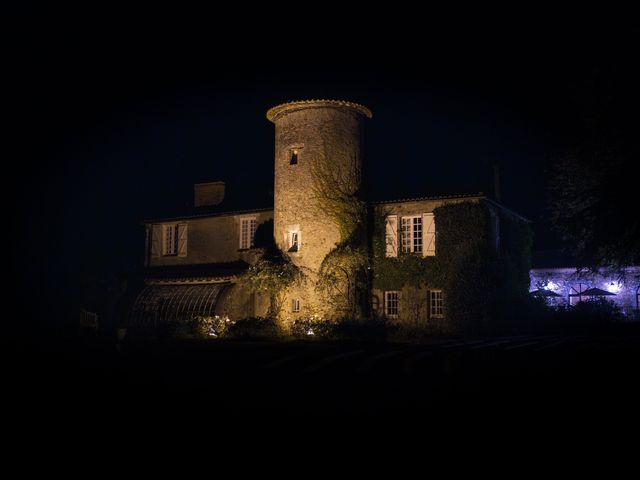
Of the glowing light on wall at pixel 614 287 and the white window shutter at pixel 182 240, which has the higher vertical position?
the white window shutter at pixel 182 240

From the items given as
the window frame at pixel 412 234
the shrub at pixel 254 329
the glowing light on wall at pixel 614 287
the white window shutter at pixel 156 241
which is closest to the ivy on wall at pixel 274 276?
the shrub at pixel 254 329

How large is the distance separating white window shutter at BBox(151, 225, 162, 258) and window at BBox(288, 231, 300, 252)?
9.78 m

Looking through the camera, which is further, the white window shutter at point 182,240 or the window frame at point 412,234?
the white window shutter at point 182,240

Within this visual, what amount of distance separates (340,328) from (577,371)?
11895mm

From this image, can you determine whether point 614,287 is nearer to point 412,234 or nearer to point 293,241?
point 412,234

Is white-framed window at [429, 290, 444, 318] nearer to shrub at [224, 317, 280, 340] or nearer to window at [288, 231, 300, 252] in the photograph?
window at [288, 231, 300, 252]

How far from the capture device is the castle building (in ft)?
83.5

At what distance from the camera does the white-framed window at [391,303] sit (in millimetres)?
26562

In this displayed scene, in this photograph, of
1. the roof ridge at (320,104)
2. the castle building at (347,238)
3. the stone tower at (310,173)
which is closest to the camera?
the castle building at (347,238)

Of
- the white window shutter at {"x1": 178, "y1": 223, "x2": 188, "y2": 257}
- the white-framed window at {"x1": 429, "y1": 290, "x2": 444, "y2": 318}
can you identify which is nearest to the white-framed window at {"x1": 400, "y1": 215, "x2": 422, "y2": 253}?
the white-framed window at {"x1": 429, "y1": 290, "x2": 444, "y2": 318}

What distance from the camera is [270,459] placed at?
29.2ft

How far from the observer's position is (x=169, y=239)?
33.5 metres

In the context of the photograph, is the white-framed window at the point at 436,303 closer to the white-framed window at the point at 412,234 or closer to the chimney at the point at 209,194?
the white-framed window at the point at 412,234

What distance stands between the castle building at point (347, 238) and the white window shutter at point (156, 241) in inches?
230
